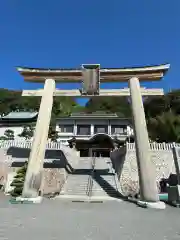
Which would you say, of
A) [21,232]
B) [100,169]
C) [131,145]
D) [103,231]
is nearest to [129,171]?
[131,145]

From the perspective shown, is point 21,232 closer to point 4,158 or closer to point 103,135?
point 4,158

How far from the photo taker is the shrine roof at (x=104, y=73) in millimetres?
12664

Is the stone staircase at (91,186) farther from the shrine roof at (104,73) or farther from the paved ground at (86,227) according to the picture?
the shrine roof at (104,73)

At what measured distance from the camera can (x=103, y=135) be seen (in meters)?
29.1

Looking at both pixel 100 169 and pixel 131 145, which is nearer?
pixel 131 145

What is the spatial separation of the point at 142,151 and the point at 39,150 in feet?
19.0

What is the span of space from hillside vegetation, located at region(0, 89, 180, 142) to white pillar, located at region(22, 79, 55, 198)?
12.4ft

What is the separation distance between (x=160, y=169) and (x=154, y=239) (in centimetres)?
1350

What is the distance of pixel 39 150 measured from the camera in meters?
10.5

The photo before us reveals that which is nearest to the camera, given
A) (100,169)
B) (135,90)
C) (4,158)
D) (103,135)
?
(135,90)

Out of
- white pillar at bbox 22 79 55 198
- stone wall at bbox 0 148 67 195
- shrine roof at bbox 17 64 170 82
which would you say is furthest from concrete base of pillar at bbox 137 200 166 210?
shrine roof at bbox 17 64 170 82

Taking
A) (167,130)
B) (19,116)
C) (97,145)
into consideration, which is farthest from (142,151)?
(19,116)

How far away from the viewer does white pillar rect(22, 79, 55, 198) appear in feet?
31.7

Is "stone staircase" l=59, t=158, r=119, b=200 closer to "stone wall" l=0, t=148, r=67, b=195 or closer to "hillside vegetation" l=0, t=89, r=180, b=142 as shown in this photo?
"stone wall" l=0, t=148, r=67, b=195
